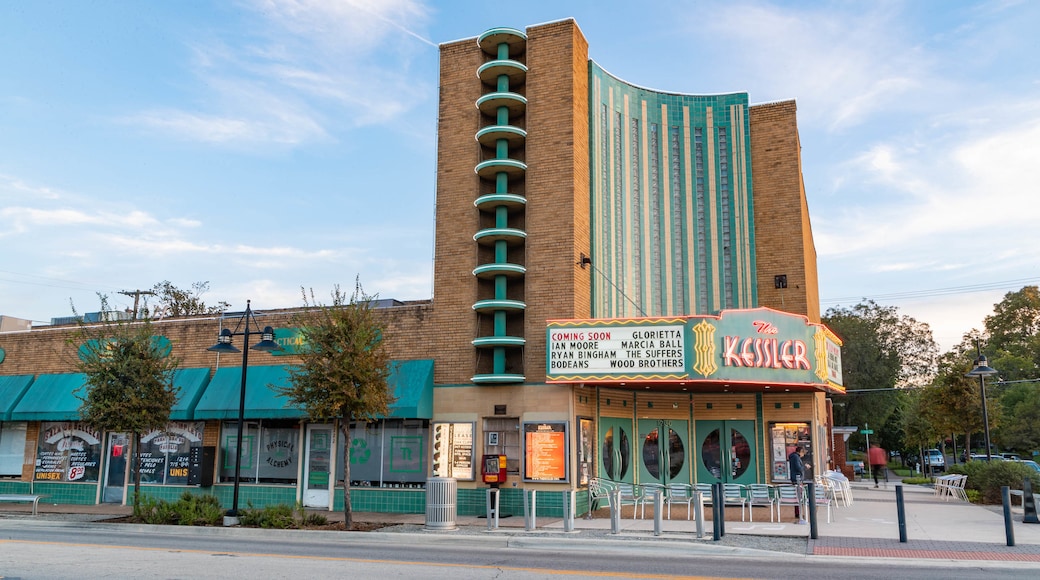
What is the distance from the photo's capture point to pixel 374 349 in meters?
19.8

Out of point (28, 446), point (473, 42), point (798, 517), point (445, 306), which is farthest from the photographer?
point (28, 446)

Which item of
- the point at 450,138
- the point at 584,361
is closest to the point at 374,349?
the point at 584,361

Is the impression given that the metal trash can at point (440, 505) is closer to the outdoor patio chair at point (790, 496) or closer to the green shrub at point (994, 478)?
the outdoor patio chair at point (790, 496)

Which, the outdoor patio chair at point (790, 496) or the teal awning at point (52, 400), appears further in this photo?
the teal awning at point (52, 400)

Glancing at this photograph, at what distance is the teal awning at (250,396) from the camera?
896 inches

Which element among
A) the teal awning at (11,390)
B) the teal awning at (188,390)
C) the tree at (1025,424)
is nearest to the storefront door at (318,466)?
the teal awning at (188,390)

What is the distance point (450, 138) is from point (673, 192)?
8227mm

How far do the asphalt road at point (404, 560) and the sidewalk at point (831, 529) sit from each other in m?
0.63

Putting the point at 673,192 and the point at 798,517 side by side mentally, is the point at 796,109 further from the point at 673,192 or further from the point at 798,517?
the point at 798,517

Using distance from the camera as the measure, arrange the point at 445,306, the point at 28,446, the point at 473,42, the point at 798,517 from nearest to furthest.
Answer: the point at 798,517 < the point at 445,306 < the point at 473,42 < the point at 28,446

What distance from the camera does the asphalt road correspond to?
1188 cm

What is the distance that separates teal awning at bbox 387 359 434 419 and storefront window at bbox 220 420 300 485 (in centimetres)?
369

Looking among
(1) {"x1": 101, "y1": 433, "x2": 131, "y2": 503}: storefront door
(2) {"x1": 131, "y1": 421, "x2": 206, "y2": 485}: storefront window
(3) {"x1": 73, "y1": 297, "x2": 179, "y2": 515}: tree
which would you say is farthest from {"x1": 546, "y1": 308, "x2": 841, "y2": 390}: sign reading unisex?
(1) {"x1": 101, "y1": 433, "x2": 131, "y2": 503}: storefront door

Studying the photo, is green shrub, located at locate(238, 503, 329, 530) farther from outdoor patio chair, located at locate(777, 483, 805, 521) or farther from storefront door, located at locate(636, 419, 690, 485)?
outdoor patio chair, located at locate(777, 483, 805, 521)
